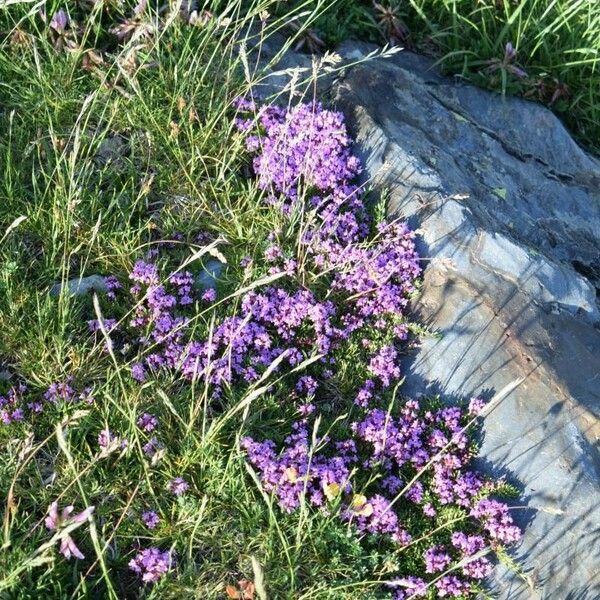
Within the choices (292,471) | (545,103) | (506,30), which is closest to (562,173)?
(545,103)

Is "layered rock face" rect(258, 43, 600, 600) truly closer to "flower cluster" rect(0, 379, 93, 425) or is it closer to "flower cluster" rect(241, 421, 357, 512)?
"flower cluster" rect(241, 421, 357, 512)

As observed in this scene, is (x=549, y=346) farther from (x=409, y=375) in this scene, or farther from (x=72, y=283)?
(x=72, y=283)

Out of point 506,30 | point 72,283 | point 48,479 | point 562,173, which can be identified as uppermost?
point 506,30

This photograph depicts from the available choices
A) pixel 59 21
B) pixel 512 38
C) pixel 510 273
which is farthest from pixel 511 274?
pixel 59 21

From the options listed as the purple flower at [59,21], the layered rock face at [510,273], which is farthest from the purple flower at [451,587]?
the purple flower at [59,21]

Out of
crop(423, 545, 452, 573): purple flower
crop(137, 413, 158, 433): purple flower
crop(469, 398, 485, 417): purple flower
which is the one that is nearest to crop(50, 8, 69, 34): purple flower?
crop(137, 413, 158, 433): purple flower
